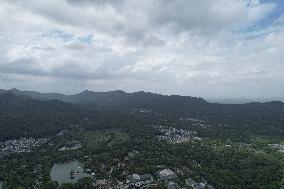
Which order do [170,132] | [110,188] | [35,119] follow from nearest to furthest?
[110,188] < [170,132] < [35,119]

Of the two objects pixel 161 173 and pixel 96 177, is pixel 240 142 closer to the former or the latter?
pixel 161 173

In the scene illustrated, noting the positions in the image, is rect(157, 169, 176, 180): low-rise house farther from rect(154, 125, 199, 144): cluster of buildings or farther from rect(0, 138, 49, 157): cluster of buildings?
rect(0, 138, 49, 157): cluster of buildings

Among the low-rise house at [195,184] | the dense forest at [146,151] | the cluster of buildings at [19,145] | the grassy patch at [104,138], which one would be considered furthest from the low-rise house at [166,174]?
the cluster of buildings at [19,145]

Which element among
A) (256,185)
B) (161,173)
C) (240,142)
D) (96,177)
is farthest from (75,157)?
(240,142)

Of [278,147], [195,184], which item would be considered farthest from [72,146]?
[278,147]

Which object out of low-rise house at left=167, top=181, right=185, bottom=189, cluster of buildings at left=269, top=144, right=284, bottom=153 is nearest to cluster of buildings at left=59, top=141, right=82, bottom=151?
low-rise house at left=167, top=181, right=185, bottom=189

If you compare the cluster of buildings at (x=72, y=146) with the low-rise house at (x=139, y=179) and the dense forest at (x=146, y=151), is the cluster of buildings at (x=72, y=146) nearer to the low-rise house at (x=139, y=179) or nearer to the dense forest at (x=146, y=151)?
the dense forest at (x=146, y=151)

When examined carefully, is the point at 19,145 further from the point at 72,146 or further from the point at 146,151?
the point at 146,151
